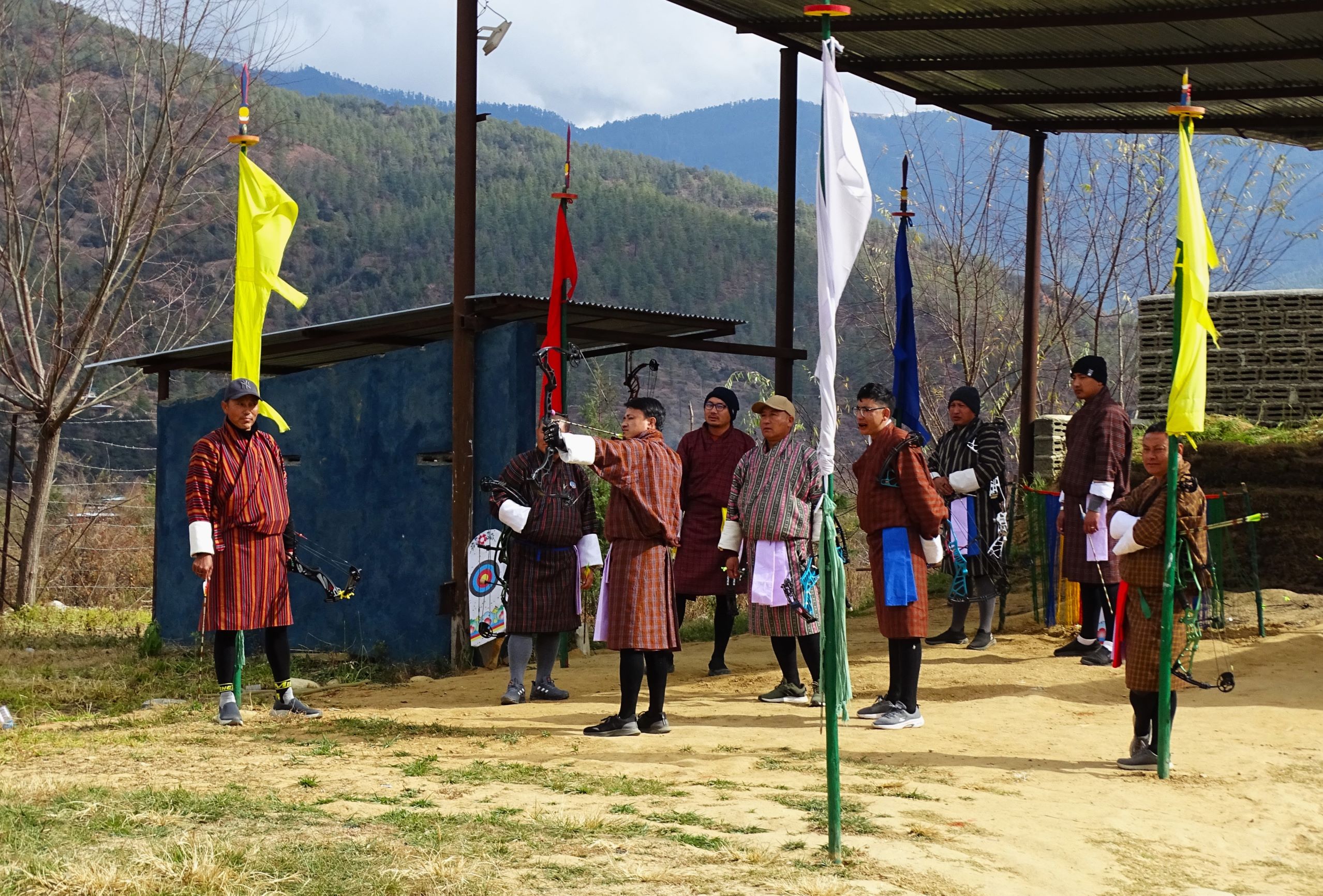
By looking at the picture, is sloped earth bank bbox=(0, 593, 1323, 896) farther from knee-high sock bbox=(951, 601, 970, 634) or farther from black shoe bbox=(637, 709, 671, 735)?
knee-high sock bbox=(951, 601, 970, 634)

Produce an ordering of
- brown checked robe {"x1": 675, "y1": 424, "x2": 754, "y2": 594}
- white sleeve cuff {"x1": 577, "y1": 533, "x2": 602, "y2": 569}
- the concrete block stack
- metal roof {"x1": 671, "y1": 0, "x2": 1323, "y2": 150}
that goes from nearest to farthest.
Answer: white sleeve cuff {"x1": 577, "y1": 533, "x2": 602, "y2": 569} → brown checked robe {"x1": 675, "y1": 424, "x2": 754, "y2": 594} → metal roof {"x1": 671, "y1": 0, "x2": 1323, "y2": 150} → the concrete block stack

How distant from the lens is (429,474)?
993 centimetres

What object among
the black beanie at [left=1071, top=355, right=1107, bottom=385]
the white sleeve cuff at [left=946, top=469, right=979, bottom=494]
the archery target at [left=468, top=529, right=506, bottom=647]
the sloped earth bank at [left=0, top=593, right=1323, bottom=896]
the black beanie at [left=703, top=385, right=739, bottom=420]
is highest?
the black beanie at [left=1071, top=355, right=1107, bottom=385]

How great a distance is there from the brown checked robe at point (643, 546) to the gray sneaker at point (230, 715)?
1965 millimetres

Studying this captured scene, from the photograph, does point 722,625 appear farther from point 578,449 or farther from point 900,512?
point 578,449

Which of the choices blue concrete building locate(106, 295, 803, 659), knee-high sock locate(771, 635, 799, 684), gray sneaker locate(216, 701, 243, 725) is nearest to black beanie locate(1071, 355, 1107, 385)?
blue concrete building locate(106, 295, 803, 659)

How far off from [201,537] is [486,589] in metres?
2.70

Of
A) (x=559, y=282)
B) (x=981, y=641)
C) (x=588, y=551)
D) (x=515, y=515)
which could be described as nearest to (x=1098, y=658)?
(x=981, y=641)

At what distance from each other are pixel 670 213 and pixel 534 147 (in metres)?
10.1

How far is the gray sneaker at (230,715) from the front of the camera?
7.20 m

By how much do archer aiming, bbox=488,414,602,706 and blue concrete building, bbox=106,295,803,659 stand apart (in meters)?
1.59

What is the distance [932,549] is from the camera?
7160 mm

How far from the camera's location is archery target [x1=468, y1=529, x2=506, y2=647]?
9.43 metres

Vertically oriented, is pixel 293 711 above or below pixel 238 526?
below
